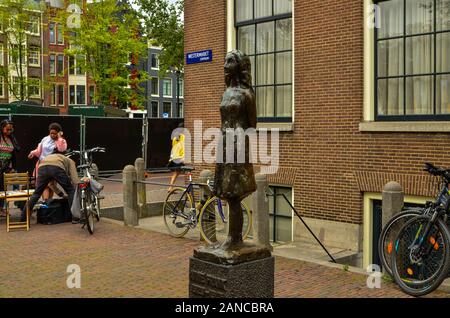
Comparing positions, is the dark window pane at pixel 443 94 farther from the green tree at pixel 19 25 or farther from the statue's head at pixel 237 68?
the green tree at pixel 19 25

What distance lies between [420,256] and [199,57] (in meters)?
7.80

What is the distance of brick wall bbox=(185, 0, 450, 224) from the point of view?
30.1 ft

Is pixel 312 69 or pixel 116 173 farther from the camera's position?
pixel 116 173

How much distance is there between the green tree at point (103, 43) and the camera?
32.7 m

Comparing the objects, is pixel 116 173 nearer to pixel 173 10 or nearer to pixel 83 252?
pixel 173 10

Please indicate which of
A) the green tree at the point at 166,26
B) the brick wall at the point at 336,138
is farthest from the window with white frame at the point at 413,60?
the green tree at the point at 166,26

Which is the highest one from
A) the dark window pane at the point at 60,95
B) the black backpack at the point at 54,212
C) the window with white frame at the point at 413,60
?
the dark window pane at the point at 60,95

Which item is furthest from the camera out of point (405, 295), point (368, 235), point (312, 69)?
point (312, 69)

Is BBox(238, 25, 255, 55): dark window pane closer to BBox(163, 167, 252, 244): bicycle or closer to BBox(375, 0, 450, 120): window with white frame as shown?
BBox(375, 0, 450, 120): window with white frame

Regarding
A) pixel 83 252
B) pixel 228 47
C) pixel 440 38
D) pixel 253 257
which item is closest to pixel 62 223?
pixel 83 252

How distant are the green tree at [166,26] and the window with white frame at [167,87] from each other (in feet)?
120

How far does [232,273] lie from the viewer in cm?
490

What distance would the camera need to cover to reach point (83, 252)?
28.0 ft

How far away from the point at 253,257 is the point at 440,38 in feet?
19.0
